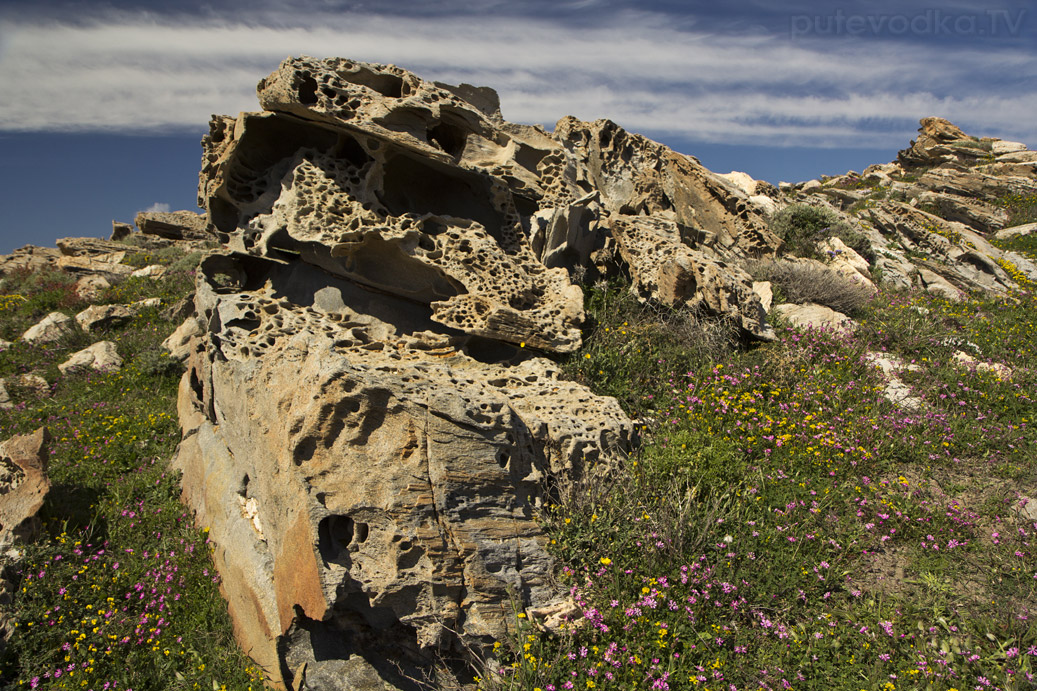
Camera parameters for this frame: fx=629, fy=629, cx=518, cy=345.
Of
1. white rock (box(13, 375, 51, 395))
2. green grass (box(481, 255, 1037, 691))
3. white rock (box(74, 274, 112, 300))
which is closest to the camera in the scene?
green grass (box(481, 255, 1037, 691))

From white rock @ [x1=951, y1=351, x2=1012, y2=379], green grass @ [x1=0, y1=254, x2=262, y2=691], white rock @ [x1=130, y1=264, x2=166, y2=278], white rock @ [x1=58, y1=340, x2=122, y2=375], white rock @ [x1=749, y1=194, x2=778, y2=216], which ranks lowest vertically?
green grass @ [x1=0, y1=254, x2=262, y2=691]

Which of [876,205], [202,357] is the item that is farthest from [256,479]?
[876,205]

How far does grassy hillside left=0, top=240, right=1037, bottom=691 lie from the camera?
4.63 meters

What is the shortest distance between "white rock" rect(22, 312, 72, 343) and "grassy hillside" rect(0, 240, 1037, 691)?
336cm

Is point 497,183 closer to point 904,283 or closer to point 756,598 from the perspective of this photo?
point 756,598

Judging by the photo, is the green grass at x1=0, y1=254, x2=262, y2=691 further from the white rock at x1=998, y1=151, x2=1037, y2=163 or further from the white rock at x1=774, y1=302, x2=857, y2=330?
the white rock at x1=998, y1=151, x2=1037, y2=163

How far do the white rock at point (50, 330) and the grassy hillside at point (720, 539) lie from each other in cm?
336

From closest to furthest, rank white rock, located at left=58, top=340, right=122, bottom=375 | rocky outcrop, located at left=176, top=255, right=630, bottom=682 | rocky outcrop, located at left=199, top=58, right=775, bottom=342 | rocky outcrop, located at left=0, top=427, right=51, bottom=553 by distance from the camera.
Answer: rocky outcrop, located at left=176, top=255, right=630, bottom=682 → rocky outcrop, located at left=0, top=427, right=51, bottom=553 → rocky outcrop, located at left=199, top=58, right=775, bottom=342 → white rock, located at left=58, top=340, right=122, bottom=375

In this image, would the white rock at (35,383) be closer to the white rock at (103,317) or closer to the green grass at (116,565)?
the green grass at (116,565)

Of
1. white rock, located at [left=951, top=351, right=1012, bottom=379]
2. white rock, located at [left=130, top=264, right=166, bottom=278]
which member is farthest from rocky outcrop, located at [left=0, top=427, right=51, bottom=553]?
white rock, located at [left=951, top=351, right=1012, bottom=379]

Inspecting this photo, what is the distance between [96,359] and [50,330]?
7.19 ft

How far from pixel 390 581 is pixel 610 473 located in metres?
2.30

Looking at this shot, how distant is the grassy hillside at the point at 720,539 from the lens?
15.2 feet

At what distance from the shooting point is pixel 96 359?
35.4 ft
